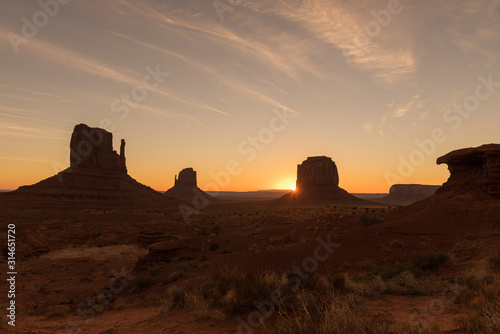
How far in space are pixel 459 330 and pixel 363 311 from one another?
194 cm

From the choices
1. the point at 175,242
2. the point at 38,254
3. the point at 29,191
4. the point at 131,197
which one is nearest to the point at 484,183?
the point at 175,242

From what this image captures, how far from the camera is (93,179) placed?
79.8m

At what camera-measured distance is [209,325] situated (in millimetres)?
6328

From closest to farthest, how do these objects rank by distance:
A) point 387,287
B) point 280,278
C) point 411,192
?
point 280,278
point 387,287
point 411,192

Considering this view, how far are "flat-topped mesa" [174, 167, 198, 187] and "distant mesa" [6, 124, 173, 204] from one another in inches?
2246

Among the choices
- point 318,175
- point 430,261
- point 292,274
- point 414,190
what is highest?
point 318,175

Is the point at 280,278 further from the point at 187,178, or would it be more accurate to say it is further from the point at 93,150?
the point at 187,178

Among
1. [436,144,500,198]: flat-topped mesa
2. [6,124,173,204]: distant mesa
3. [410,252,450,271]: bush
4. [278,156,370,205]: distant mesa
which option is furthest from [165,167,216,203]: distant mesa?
[410,252,450,271]: bush

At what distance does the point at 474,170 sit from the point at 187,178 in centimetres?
14702

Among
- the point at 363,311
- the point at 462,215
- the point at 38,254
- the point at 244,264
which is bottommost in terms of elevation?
the point at 38,254

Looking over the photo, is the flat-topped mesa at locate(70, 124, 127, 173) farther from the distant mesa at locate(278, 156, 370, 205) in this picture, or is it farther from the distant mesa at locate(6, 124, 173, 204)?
the distant mesa at locate(278, 156, 370, 205)

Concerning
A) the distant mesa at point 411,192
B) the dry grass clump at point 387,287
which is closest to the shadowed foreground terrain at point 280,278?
the dry grass clump at point 387,287

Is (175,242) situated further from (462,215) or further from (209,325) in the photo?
(462,215)

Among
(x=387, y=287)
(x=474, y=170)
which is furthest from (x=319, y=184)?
(x=387, y=287)
